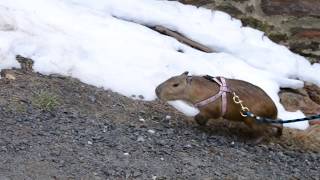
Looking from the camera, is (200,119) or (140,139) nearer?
(140,139)

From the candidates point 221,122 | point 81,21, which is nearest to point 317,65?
point 221,122

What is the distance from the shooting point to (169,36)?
542cm

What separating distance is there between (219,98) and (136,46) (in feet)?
3.61

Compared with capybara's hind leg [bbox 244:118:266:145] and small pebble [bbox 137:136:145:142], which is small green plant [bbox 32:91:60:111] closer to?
small pebble [bbox 137:136:145:142]

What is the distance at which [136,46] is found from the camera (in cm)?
519

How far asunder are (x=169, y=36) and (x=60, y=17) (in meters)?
0.92

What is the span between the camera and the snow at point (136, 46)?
4.90 m

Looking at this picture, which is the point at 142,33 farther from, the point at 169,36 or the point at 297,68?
the point at 297,68

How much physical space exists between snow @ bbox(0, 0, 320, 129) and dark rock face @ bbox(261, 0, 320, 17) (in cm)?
27

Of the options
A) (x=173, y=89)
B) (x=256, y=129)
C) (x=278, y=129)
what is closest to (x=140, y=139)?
(x=173, y=89)

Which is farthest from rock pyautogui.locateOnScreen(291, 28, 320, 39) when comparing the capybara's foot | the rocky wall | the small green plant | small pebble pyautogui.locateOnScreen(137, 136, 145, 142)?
the small green plant

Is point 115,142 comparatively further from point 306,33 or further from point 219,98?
point 306,33

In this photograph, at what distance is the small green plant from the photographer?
426cm

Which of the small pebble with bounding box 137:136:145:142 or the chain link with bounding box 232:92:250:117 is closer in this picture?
the small pebble with bounding box 137:136:145:142
